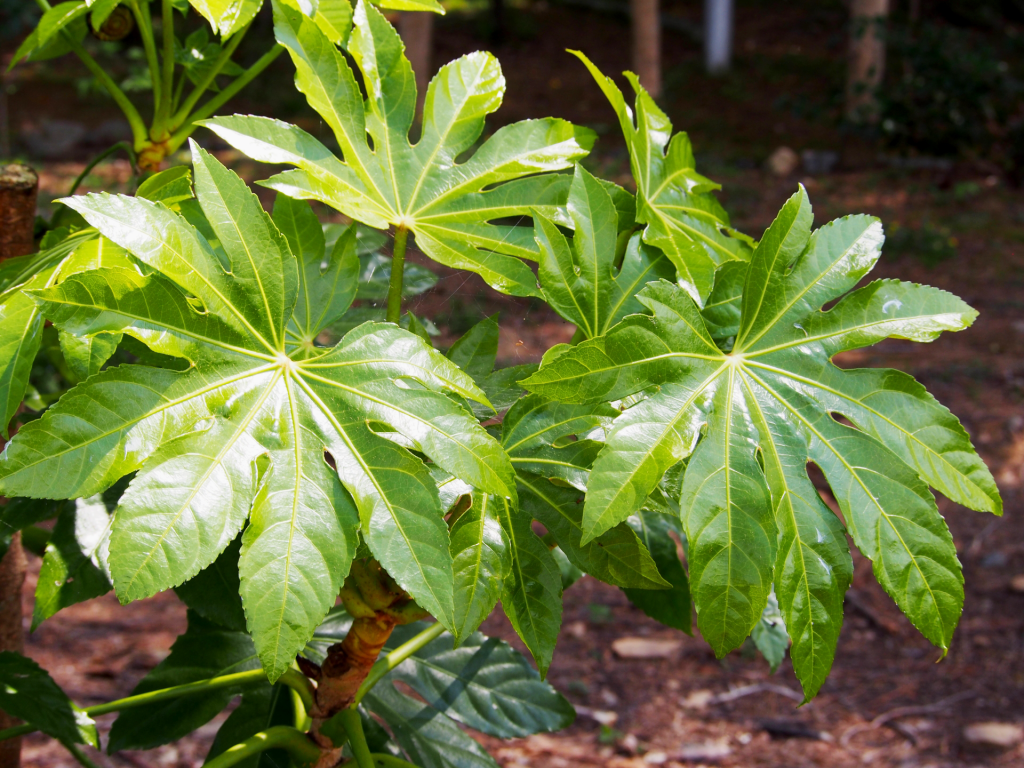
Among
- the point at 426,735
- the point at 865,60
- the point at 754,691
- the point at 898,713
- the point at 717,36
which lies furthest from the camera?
the point at 717,36

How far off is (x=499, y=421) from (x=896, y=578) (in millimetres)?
367

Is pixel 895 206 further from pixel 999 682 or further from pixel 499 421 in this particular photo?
pixel 499 421

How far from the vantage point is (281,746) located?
1004 millimetres

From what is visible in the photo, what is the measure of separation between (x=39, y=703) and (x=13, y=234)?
0.57 meters

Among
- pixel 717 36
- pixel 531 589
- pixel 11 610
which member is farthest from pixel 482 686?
pixel 717 36

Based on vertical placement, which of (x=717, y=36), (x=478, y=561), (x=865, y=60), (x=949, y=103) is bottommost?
(x=478, y=561)

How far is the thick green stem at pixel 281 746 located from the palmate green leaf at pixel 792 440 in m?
0.48

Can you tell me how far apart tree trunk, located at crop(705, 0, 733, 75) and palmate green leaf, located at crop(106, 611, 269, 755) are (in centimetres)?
944

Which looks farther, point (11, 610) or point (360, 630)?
point (11, 610)

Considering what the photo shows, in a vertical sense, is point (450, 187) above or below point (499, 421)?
above

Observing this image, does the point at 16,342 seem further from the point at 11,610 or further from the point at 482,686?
the point at 482,686

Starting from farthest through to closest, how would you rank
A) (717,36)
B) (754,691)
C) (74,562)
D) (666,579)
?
(717,36) → (754,691) → (666,579) → (74,562)

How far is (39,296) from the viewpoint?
2.23ft

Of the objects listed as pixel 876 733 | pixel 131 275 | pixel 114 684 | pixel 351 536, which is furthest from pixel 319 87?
pixel 876 733
